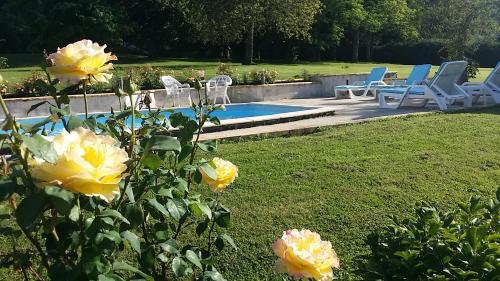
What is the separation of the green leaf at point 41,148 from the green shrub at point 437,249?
4.15ft

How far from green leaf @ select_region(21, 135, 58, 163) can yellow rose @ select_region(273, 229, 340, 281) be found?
647 mm

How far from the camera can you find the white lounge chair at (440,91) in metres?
11.1

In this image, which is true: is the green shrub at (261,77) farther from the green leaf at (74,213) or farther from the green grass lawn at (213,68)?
the green leaf at (74,213)

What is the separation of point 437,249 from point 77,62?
134cm

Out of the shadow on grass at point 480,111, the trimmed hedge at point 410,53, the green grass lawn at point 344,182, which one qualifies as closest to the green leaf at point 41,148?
the green grass lawn at point 344,182

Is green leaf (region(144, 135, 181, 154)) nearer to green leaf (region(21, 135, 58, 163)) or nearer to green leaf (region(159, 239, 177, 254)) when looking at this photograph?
green leaf (region(21, 135, 58, 163))

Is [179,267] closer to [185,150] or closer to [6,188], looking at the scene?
[185,150]

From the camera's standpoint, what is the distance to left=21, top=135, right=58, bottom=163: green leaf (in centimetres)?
99

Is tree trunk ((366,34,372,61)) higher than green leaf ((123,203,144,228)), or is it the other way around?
green leaf ((123,203,144,228))

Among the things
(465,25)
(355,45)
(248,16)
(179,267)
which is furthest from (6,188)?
(355,45)

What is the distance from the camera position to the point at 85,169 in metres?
0.98

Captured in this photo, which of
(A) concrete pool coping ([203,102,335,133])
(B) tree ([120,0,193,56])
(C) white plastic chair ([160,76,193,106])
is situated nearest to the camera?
(A) concrete pool coping ([203,102,335,133])

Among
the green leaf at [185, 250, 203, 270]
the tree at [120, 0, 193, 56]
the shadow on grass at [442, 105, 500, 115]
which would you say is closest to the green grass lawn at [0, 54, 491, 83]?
the tree at [120, 0, 193, 56]

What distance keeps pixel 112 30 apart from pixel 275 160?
77.9 feet
